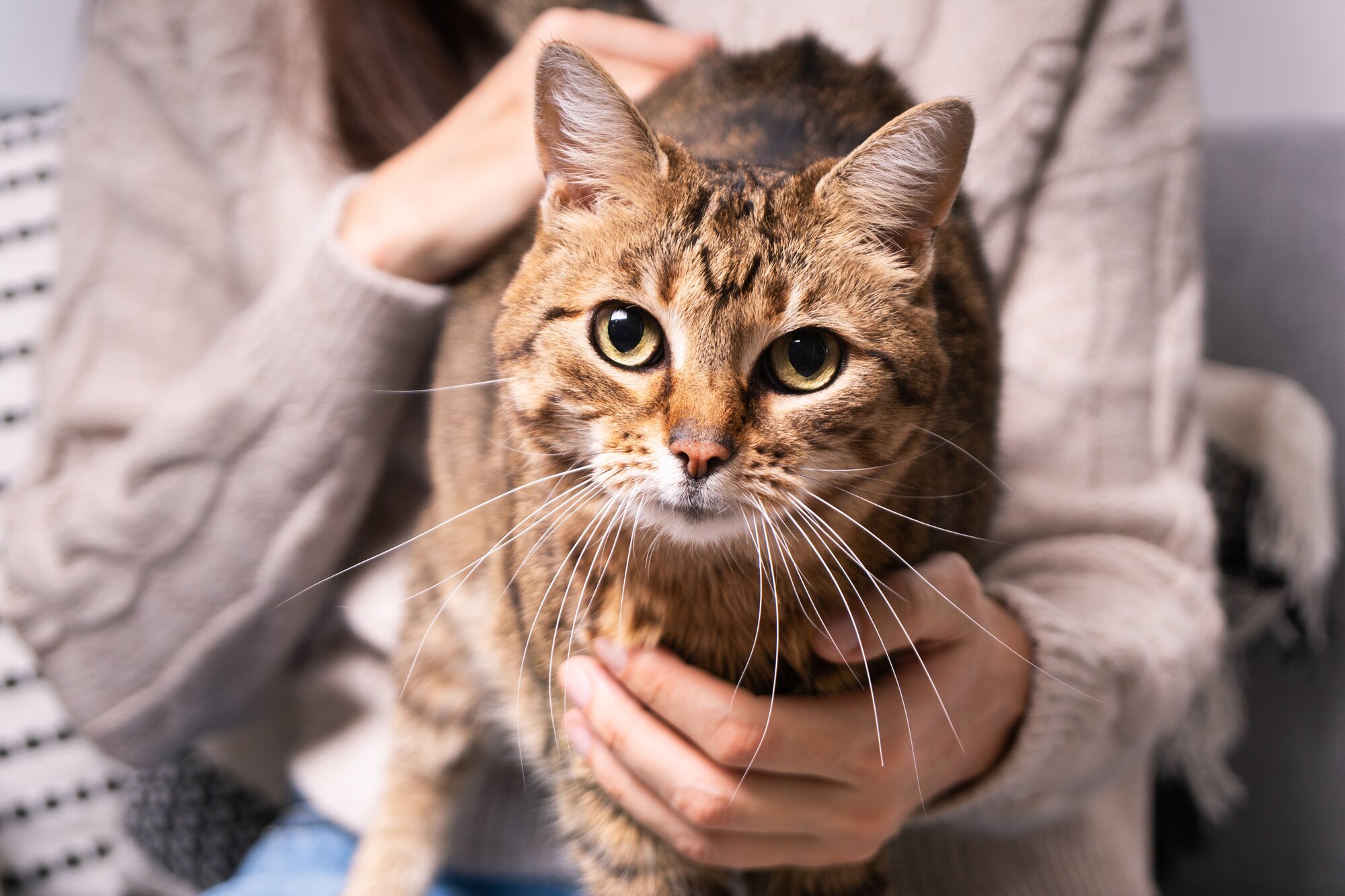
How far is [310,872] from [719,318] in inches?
28.3

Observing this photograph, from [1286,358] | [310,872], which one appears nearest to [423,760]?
[310,872]

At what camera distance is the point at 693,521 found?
52 centimetres

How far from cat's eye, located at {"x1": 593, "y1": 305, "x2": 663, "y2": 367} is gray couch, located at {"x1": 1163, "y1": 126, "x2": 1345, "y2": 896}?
3.37 feet

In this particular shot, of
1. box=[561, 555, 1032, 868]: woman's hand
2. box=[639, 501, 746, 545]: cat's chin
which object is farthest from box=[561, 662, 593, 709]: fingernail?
box=[639, 501, 746, 545]: cat's chin

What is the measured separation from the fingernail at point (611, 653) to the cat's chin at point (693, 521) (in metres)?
0.10

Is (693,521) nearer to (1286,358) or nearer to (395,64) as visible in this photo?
(395,64)

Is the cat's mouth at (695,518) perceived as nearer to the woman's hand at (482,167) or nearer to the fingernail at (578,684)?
the fingernail at (578,684)

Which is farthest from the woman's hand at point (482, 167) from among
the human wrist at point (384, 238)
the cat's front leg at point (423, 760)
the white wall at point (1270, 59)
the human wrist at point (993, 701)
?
the white wall at point (1270, 59)

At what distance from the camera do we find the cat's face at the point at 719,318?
505mm

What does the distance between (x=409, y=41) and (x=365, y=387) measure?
1.16ft

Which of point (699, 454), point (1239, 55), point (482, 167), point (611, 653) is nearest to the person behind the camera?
point (699, 454)

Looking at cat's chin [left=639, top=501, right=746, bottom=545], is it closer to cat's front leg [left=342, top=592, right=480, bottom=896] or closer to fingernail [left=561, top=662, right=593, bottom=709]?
fingernail [left=561, top=662, right=593, bottom=709]

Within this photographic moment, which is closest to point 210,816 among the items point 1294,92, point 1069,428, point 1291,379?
point 1069,428

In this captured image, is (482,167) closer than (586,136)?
No
